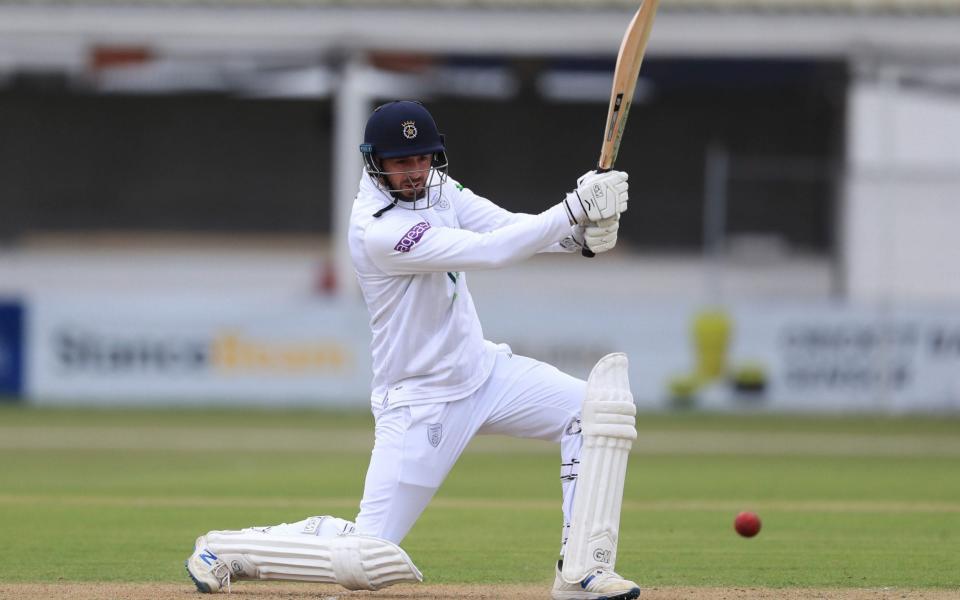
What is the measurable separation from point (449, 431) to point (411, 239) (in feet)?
2.55

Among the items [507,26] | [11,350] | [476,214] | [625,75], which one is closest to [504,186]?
[507,26]

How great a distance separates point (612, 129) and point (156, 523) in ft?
13.9

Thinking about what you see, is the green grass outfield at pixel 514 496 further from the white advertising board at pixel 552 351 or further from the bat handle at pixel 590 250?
the bat handle at pixel 590 250

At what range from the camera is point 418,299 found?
569 cm

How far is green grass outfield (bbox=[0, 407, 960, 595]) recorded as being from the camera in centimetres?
698

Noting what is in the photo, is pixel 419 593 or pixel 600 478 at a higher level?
pixel 600 478

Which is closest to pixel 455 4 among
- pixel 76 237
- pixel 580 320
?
pixel 580 320

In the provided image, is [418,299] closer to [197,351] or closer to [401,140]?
[401,140]

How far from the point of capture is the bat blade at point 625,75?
5.66m

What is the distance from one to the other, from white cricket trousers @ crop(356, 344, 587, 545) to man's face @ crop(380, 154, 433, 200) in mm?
795

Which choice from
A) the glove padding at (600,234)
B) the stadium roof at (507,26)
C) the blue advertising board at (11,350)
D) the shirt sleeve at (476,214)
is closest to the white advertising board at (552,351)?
the blue advertising board at (11,350)

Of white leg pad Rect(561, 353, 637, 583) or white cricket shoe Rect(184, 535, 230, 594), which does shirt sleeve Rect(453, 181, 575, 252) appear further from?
white cricket shoe Rect(184, 535, 230, 594)

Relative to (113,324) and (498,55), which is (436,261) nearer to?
(113,324)

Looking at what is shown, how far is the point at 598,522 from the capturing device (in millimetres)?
5516
